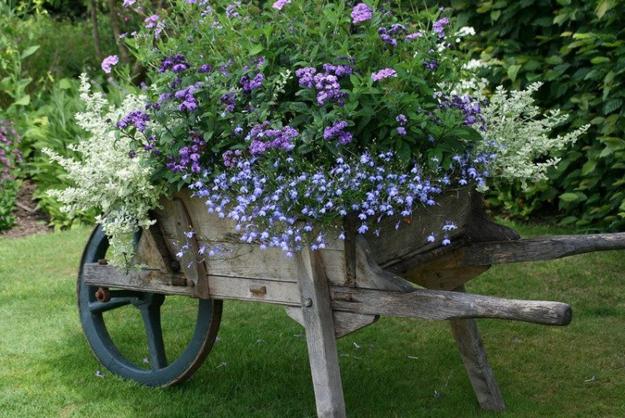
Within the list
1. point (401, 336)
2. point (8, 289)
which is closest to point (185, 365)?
point (401, 336)

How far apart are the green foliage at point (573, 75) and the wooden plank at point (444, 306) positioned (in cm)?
263

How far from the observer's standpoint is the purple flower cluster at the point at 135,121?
3002mm

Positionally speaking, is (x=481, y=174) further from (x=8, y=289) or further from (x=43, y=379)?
(x=8, y=289)

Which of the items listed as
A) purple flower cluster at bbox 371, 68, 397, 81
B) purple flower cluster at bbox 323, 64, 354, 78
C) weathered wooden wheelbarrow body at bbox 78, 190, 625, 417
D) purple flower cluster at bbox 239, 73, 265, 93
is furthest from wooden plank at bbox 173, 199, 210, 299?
purple flower cluster at bbox 371, 68, 397, 81

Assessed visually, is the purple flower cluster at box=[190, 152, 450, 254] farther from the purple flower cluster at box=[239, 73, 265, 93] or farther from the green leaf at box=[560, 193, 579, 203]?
the green leaf at box=[560, 193, 579, 203]

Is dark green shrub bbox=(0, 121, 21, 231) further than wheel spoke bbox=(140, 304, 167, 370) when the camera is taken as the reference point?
Yes

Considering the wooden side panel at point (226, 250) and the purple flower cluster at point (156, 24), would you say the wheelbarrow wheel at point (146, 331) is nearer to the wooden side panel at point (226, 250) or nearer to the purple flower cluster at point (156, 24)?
the wooden side panel at point (226, 250)

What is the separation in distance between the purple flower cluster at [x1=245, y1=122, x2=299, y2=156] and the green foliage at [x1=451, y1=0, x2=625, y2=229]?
2.71 meters

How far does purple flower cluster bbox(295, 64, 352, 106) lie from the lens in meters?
2.72

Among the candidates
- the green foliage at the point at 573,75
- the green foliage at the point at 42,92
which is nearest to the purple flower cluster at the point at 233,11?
the green foliage at the point at 573,75

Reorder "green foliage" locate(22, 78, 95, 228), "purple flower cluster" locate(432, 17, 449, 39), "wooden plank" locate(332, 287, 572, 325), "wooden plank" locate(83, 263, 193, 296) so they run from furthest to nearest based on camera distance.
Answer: "green foliage" locate(22, 78, 95, 228), "wooden plank" locate(83, 263, 193, 296), "purple flower cluster" locate(432, 17, 449, 39), "wooden plank" locate(332, 287, 572, 325)

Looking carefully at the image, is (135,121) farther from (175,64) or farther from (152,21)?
(152,21)

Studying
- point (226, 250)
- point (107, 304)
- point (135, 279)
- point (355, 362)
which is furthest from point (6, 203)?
point (226, 250)

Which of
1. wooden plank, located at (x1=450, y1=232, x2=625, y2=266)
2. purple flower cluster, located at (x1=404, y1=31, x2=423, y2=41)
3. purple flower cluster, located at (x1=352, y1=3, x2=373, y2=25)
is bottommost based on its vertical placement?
wooden plank, located at (x1=450, y1=232, x2=625, y2=266)
